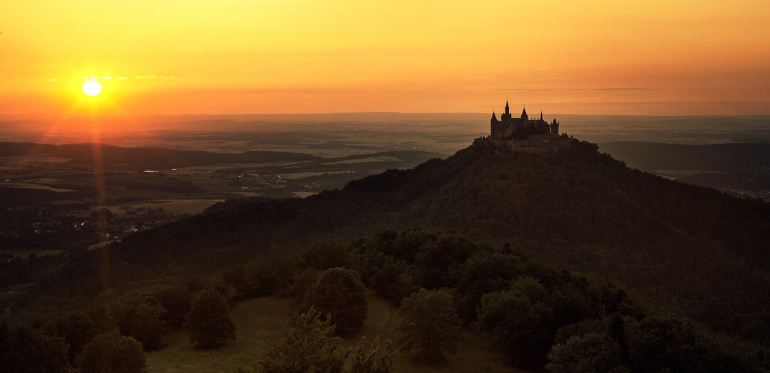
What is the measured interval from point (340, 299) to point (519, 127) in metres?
89.3

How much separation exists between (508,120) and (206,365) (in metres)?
101

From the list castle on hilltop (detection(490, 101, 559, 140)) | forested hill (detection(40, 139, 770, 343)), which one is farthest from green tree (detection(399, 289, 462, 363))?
castle on hilltop (detection(490, 101, 559, 140))

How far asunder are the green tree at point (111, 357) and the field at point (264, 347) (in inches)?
159

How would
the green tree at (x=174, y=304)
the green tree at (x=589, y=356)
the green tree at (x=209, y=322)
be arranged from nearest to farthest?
the green tree at (x=589, y=356) < the green tree at (x=209, y=322) < the green tree at (x=174, y=304)

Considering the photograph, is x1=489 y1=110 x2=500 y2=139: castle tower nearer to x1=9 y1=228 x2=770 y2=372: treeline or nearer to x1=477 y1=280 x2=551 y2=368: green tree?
x1=9 y1=228 x2=770 y2=372: treeline

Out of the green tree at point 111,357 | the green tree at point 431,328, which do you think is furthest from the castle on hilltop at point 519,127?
the green tree at point 111,357

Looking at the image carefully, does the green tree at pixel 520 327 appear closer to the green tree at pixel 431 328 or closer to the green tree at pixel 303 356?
the green tree at pixel 431 328

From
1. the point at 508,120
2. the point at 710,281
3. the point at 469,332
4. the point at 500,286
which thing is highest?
the point at 508,120

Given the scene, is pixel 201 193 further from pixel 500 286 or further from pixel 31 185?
Answer: pixel 500 286

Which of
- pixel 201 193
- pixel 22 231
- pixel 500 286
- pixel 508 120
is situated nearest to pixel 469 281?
pixel 500 286

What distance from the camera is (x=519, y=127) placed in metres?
119

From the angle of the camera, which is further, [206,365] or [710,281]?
[710,281]

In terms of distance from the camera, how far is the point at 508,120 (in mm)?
123562

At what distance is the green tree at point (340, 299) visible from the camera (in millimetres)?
37000
